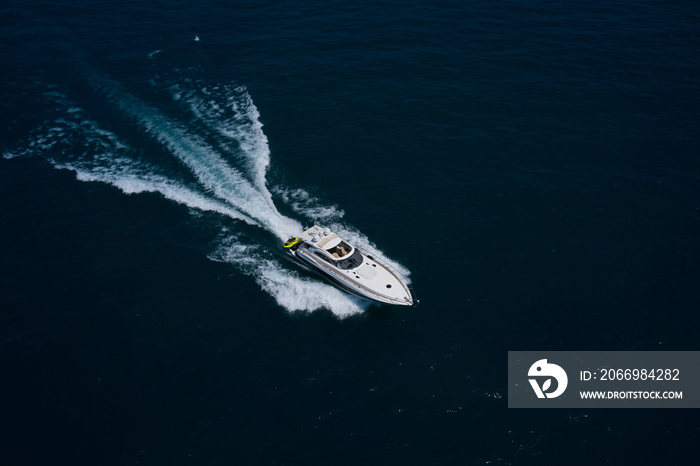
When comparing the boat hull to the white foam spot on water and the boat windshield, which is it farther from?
the white foam spot on water

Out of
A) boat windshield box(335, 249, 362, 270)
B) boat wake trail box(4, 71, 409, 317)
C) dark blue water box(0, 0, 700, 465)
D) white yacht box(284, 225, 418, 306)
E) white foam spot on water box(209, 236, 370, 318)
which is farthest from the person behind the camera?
boat wake trail box(4, 71, 409, 317)

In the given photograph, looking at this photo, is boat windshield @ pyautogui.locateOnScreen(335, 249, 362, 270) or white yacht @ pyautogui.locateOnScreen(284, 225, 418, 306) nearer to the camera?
white yacht @ pyautogui.locateOnScreen(284, 225, 418, 306)

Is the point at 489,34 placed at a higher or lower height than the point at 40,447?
higher

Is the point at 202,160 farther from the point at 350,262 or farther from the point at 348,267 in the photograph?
the point at 348,267

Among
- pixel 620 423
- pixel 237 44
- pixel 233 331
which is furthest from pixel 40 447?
pixel 237 44

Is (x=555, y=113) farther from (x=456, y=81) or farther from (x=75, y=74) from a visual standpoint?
(x=75, y=74)

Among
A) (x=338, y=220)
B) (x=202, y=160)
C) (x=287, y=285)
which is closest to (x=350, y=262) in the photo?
(x=287, y=285)

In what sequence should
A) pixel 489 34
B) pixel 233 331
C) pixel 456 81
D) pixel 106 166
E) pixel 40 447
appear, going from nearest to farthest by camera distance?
pixel 40 447 → pixel 233 331 → pixel 106 166 → pixel 456 81 → pixel 489 34

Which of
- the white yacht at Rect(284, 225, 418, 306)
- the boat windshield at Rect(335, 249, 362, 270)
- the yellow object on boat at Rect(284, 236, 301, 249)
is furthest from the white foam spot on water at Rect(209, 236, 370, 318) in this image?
the boat windshield at Rect(335, 249, 362, 270)

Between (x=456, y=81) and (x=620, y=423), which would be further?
(x=456, y=81)

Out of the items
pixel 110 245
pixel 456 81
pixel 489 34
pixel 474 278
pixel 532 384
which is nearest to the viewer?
pixel 532 384
